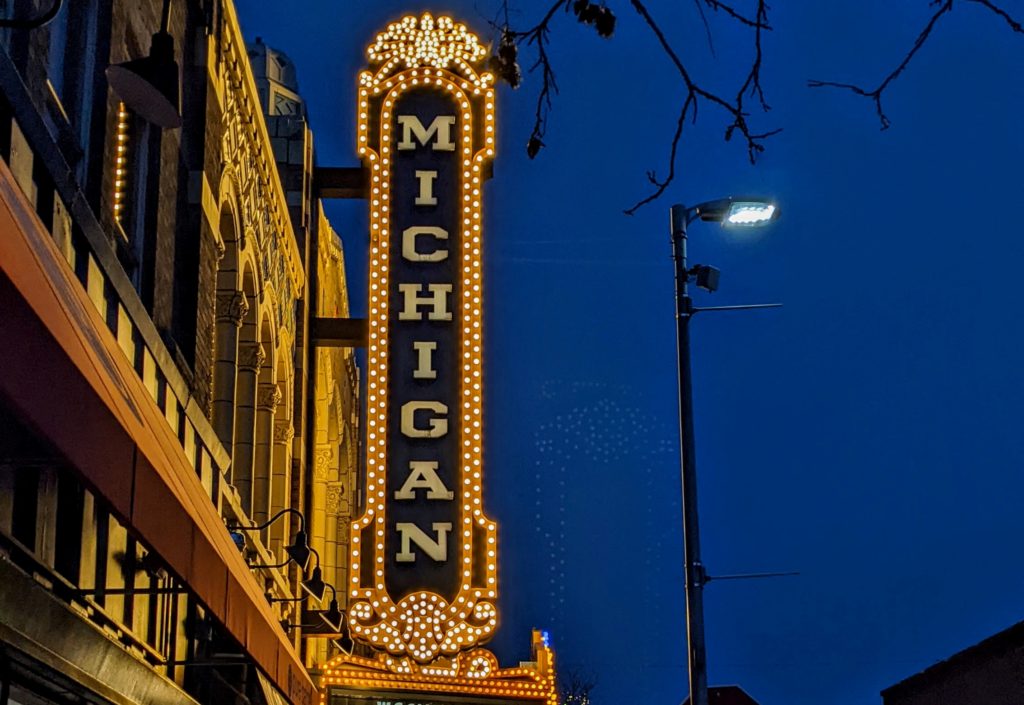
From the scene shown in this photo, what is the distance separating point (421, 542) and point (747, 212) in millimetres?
6778

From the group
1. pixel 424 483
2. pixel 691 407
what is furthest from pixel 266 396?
pixel 691 407

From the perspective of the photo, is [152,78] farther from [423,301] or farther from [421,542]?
[423,301]

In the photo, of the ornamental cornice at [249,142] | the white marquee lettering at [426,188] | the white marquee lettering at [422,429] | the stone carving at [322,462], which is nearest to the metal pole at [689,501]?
the ornamental cornice at [249,142]

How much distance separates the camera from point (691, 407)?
15055 millimetres

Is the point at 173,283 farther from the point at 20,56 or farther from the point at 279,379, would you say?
the point at 279,379

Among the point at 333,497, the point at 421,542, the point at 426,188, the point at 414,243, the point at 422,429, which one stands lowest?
the point at 421,542

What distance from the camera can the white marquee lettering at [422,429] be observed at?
788 inches

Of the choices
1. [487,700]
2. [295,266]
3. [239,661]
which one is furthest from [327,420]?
[239,661]

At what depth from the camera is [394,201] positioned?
21094 mm

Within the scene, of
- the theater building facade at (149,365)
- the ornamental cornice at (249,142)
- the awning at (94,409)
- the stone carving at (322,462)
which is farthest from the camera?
the stone carving at (322,462)

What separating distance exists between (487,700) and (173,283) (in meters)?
7.08

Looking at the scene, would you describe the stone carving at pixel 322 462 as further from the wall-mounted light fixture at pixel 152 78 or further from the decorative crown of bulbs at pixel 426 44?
the wall-mounted light fixture at pixel 152 78

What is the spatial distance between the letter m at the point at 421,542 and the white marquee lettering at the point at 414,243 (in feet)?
11.4

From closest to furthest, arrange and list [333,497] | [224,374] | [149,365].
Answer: [149,365] < [224,374] < [333,497]
